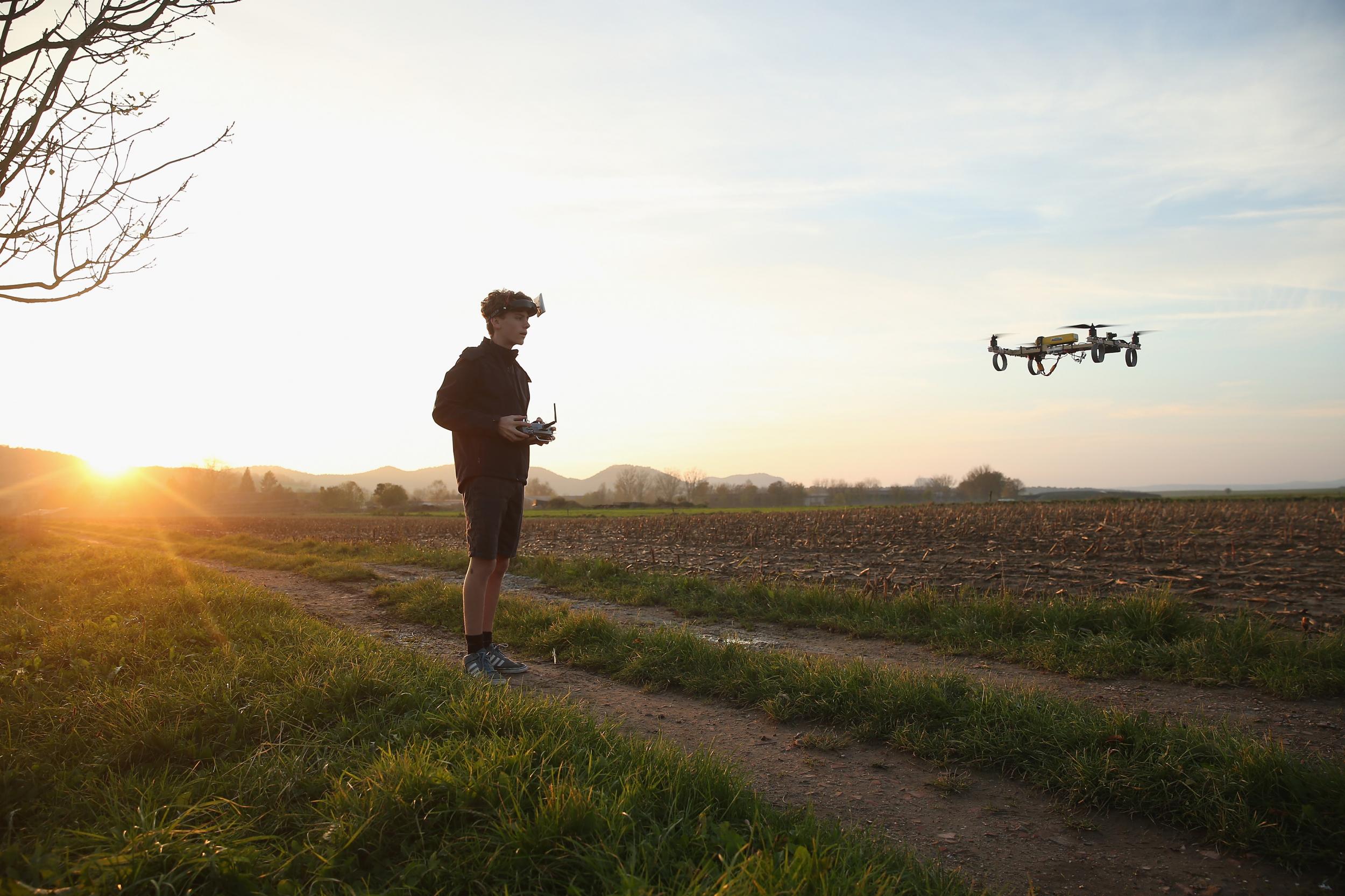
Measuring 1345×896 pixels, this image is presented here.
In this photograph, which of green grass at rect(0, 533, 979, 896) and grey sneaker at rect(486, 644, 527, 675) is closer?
green grass at rect(0, 533, 979, 896)

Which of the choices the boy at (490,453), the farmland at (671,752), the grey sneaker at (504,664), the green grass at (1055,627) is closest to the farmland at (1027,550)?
the green grass at (1055,627)

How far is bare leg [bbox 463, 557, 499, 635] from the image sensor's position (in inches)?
190

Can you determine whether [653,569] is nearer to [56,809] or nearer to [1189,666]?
[1189,666]

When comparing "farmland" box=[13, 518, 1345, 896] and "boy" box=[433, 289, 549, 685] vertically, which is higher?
"boy" box=[433, 289, 549, 685]

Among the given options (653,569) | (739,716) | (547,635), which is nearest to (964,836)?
(739,716)

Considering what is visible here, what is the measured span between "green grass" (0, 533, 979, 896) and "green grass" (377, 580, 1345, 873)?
1239 millimetres

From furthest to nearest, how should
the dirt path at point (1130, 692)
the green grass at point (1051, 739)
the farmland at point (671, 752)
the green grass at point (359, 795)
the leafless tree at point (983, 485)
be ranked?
1. the leafless tree at point (983, 485)
2. the dirt path at point (1130, 692)
3. the green grass at point (1051, 739)
4. the farmland at point (671, 752)
5. the green grass at point (359, 795)

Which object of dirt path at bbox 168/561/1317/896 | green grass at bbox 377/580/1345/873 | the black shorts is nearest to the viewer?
dirt path at bbox 168/561/1317/896

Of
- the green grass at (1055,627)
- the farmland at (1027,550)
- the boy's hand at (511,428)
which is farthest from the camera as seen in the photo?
the farmland at (1027,550)

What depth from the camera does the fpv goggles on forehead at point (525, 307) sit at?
17.0 feet

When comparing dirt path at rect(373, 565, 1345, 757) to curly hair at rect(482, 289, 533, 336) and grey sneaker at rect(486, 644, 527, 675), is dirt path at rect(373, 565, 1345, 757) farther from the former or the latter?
curly hair at rect(482, 289, 533, 336)

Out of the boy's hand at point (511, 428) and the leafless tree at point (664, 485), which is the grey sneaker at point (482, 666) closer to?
the boy's hand at point (511, 428)

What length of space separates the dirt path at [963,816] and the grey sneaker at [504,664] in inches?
25.2

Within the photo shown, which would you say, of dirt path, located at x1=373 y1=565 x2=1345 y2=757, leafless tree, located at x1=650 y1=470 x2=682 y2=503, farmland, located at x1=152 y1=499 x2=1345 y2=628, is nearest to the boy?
dirt path, located at x1=373 y1=565 x2=1345 y2=757
